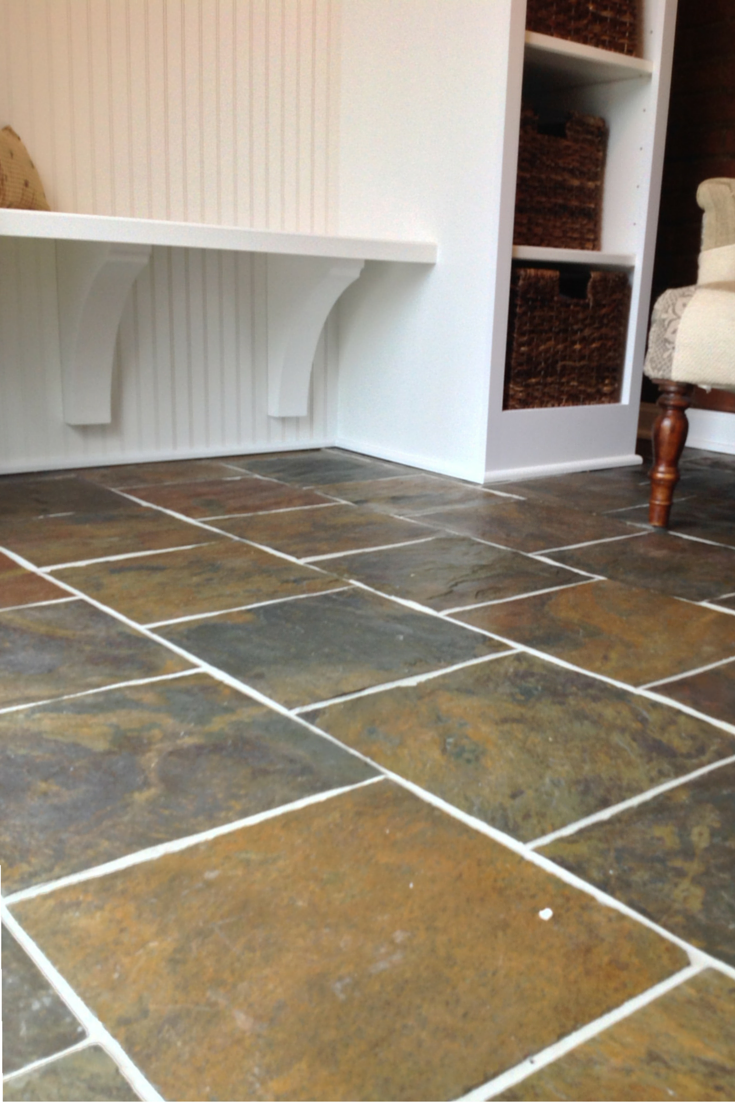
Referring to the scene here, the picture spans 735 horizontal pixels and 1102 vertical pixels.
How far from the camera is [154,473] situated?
102 inches

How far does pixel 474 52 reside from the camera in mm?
2406

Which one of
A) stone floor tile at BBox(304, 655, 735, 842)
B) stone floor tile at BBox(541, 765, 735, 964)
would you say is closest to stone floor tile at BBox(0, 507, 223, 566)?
stone floor tile at BBox(304, 655, 735, 842)

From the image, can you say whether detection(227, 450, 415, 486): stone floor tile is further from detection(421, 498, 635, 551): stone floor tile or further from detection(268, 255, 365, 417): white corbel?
detection(421, 498, 635, 551): stone floor tile

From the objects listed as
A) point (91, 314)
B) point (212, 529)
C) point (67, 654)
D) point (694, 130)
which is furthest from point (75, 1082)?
point (694, 130)

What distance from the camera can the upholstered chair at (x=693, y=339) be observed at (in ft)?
6.27

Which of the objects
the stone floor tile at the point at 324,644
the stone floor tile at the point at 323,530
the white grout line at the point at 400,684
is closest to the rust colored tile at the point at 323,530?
the stone floor tile at the point at 323,530

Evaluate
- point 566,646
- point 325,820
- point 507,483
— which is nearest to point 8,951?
point 325,820

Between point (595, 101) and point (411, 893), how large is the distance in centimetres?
248

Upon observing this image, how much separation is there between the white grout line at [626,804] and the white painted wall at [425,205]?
154 centimetres

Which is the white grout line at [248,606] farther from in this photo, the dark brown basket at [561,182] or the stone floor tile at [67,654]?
the dark brown basket at [561,182]

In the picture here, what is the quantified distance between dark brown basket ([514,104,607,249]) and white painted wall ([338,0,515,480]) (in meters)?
0.16

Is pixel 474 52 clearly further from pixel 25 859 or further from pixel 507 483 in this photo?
pixel 25 859

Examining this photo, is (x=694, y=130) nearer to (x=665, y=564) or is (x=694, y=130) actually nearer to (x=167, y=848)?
(x=665, y=564)

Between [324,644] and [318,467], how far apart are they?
1.37 metres
